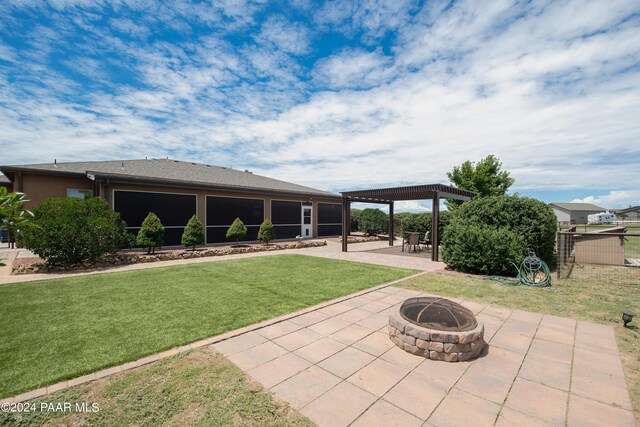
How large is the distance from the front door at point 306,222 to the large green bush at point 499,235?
11415mm

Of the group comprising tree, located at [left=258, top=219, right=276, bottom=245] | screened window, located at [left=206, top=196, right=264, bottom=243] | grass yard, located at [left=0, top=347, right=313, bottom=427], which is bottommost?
grass yard, located at [left=0, top=347, right=313, bottom=427]

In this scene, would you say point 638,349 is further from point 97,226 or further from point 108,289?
point 97,226

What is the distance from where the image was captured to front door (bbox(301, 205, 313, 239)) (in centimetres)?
1945

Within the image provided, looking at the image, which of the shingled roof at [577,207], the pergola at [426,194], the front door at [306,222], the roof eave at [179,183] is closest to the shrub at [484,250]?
the pergola at [426,194]

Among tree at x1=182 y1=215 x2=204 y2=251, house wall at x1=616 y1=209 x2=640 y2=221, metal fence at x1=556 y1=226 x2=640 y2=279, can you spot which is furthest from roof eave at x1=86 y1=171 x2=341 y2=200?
house wall at x1=616 y1=209 x2=640 y2=221

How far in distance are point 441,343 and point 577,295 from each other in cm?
514

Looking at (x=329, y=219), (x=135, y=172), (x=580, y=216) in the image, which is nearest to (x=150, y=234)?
(x=135, y=172)

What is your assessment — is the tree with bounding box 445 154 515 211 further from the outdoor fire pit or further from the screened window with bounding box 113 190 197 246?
the outdoor fire pit

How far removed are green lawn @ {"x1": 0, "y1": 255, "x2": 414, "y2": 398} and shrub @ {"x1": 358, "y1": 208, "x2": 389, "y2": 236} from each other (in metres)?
12.8

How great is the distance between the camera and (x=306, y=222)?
19734mm

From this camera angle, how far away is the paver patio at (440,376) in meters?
2.37

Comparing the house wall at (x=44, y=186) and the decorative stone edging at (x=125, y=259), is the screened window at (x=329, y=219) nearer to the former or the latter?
the decorative stone edging at (x=125, y=259)

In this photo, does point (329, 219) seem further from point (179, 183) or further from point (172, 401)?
point (172, 401)

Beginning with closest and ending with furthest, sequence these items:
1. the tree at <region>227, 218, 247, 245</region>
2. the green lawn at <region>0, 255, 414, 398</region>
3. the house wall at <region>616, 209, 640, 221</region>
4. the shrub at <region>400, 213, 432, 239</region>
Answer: the green lawn at <region>0, 255, 414, 398</region> < the tree at <region>227, 218, 247, 245</region> < the shrub at <region>400, 213, 432, 239</region> < the house wall at <region>616, 209, 640, 221</region>
